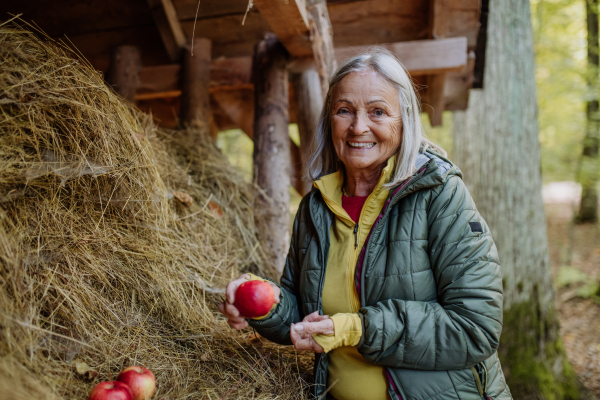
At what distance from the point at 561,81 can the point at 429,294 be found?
28.1ft

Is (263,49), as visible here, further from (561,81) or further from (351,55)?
(561,81)

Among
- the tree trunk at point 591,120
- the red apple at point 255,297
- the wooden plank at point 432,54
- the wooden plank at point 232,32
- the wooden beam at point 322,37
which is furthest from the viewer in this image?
the tree trunk at point 591,120

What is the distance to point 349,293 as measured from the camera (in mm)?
1687

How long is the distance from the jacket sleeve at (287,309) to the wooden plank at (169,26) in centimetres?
228

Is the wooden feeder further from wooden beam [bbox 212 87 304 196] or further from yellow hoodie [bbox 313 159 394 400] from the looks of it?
yellow hoodie [bbox 313 159 394 400]

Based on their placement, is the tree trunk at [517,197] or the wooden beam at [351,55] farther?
the tree trunk at [517,197]

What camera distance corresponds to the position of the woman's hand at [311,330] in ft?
4.91

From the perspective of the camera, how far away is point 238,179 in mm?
3156

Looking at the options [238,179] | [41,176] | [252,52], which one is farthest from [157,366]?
[252,52]

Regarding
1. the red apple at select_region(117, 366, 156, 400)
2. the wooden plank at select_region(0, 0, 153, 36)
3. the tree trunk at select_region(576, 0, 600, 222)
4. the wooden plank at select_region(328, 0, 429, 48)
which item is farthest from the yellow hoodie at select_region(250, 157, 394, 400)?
the tree trunk at select_region(576, 0, 600, 222)

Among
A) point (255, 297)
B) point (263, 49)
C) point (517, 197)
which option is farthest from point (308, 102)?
point (517, 197)

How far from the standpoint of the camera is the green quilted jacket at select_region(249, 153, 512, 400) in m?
1.48

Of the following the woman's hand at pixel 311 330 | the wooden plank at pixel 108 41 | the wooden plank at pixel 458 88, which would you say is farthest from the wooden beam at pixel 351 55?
the woman's hand at pixel 311 330

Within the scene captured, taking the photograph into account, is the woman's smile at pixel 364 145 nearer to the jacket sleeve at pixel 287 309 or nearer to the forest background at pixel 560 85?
the jacket sleeve at pixel 287 309
